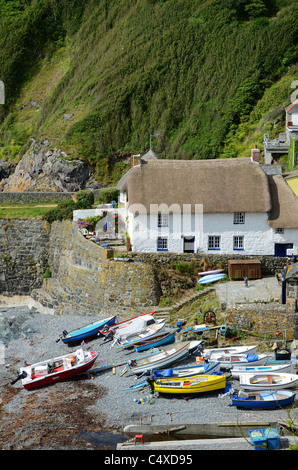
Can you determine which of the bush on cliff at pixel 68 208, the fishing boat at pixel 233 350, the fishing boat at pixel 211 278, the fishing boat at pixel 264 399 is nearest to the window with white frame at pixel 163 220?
the fishing boat at pixel 211 278

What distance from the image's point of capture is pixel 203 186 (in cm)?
3634

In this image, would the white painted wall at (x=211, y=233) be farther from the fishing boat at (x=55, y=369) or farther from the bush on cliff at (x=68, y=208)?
the bush on cliff at (x=68, y=208)

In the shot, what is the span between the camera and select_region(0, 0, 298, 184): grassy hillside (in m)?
71.4

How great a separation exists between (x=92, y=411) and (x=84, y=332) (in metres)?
8.38

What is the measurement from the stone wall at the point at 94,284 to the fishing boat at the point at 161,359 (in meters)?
6.37

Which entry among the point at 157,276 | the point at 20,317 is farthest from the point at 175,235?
the point at 20,317

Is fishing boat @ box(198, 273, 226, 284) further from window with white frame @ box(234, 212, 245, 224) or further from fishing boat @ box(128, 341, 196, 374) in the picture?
fishing boat @ box(128, 341, 196, 374)

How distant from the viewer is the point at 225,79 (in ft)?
248

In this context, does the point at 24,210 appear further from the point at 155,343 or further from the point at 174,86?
the point at 174,86

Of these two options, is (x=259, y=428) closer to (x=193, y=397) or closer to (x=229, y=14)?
(x=193, y=397)

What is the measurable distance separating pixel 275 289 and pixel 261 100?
44804 millimetres

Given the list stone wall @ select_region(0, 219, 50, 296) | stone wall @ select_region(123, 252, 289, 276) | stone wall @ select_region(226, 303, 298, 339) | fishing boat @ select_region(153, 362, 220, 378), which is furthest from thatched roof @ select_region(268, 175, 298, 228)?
stone wall @ select_region(0, 219, 50, 296)

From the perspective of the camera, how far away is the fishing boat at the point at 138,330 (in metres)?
31.0

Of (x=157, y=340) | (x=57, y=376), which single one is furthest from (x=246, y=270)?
(x=57, y=376)
